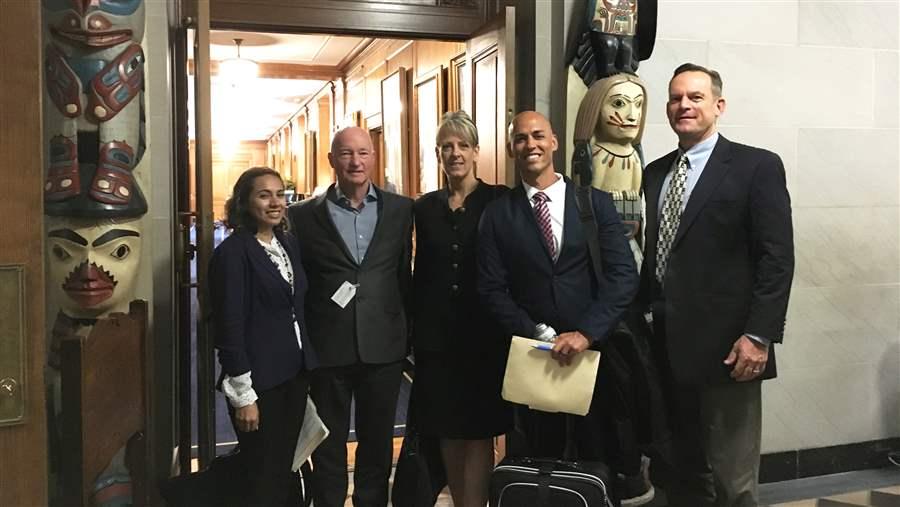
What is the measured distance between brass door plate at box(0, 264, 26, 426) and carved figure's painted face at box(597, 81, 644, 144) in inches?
76.5

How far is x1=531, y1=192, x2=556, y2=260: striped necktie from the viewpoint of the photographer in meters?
2.15

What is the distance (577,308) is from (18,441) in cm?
136

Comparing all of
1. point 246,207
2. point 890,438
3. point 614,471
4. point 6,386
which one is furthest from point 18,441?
Result: point 890,438

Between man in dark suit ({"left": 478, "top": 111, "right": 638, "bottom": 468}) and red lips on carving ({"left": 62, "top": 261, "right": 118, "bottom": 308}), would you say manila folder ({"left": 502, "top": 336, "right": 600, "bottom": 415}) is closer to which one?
man in dark suit ({"left": 478, "top": 111, "right": 638, "bottom": 468})

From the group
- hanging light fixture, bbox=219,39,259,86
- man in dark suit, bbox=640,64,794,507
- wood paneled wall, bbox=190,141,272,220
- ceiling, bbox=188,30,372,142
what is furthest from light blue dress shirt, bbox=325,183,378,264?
wood paneled wall, bbox=190,141,272,220

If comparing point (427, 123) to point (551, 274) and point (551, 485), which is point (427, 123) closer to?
point (551, 274)

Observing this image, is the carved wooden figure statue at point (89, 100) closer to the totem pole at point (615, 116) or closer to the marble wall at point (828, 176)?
the totem pole at point (615, 116)

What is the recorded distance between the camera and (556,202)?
2.20 metres

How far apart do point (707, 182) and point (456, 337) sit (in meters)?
0.82

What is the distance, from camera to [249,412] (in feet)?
6.91

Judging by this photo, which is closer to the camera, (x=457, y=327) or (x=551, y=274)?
(x=551, y=274)

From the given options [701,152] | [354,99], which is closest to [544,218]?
[701,152]

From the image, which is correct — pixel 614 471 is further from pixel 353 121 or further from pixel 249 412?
pixel 353 121

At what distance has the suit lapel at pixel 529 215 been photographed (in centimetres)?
214
